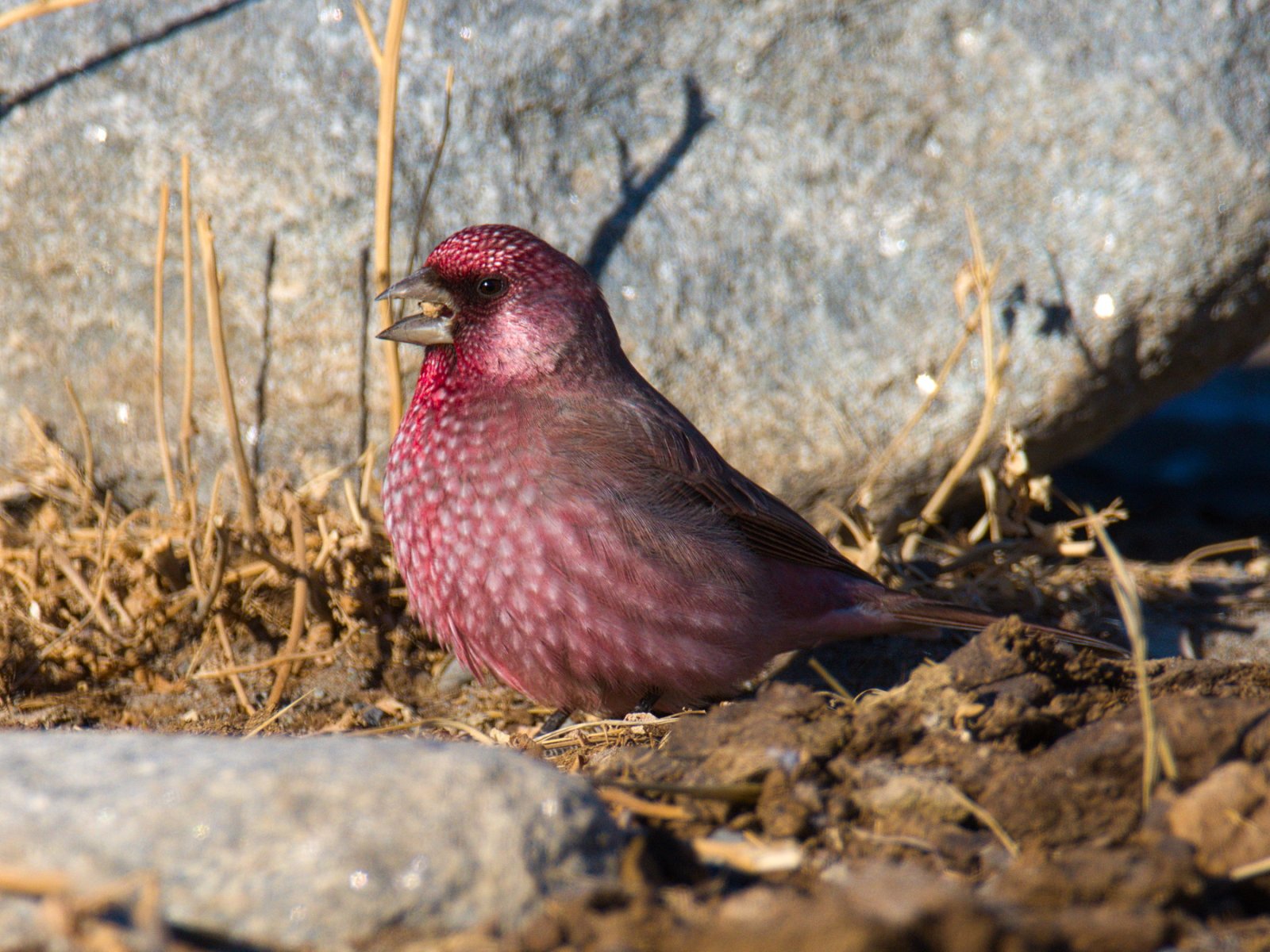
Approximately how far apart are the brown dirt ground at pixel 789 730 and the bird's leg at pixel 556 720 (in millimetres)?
119

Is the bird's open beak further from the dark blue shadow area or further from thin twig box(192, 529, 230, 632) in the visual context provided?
the dark blue shadow area

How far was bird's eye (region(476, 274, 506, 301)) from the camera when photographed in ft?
10.6

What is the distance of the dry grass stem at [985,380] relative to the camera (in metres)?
3.79

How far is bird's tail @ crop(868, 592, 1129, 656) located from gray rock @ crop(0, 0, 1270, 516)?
0.80 m

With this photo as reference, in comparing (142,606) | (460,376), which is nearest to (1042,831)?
(460,376)


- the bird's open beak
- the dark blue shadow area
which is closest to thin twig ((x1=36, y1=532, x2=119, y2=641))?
the bird's open beak

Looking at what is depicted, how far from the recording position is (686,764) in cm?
217

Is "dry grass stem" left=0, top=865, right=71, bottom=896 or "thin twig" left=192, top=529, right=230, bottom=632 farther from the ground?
"dry grass stem" left=0, top=865, right=71, bottom=896

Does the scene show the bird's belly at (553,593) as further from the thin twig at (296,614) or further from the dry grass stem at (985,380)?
the dry grass stem at (985,380)

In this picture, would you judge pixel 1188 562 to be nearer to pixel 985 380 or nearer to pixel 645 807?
pixel 985 380

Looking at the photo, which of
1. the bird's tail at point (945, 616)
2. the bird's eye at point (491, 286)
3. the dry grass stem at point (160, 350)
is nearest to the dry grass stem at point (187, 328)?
the dry grass stem at point (160, 350)

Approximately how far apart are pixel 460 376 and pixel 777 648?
3.82 feet

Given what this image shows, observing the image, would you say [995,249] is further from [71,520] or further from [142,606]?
[71,520]

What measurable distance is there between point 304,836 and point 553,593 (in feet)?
4.60
